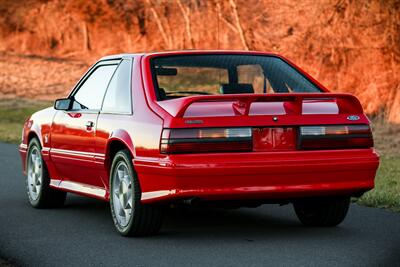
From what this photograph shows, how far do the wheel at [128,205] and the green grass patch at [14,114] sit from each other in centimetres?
1548

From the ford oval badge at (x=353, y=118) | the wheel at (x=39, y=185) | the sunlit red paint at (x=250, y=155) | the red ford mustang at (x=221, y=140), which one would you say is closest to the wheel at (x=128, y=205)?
the red ford mustang at (x=221, y=140)

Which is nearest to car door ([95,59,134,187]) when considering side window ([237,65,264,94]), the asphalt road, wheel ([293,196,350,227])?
the asphalt road

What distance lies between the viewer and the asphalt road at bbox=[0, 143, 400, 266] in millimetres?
7852

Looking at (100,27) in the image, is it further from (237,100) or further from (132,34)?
(237,100)

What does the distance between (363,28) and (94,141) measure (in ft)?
49.2

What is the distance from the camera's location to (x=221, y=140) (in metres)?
8.30

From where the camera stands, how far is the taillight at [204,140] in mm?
8258

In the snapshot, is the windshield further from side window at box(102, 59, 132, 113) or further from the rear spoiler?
the rear spoiler

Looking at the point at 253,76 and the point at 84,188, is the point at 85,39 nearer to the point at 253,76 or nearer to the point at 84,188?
the point at 84,188

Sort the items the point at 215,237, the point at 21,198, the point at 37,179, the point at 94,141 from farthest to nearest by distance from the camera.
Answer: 1. the point at 21,198
2. the point at 37,179
3. the point at 94,141
4. the point at 215,237

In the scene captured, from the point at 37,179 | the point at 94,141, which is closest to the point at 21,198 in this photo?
the point at 37,179

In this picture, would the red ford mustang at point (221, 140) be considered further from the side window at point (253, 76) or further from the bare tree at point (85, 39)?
the bare tree at point (85, 39)

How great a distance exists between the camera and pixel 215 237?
29.4ft

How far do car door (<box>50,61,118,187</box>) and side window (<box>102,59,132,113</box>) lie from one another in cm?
16
